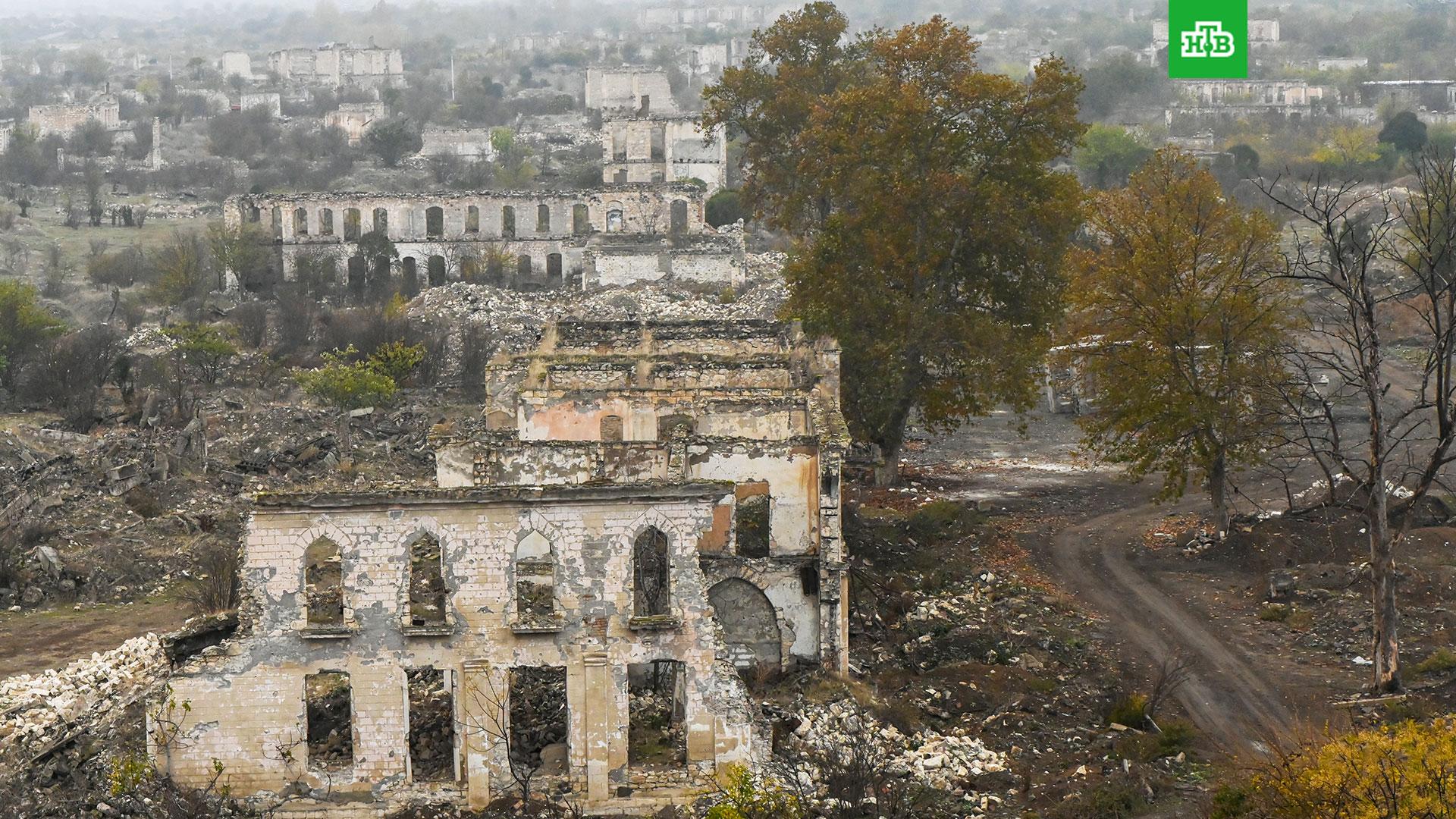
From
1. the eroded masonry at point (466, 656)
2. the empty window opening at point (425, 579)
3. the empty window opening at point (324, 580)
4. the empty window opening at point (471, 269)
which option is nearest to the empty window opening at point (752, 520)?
the empty window opening at point (425, 579)

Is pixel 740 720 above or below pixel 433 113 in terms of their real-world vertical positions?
below

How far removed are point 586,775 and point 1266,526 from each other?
15.1 m

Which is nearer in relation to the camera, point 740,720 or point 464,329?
point 740,720

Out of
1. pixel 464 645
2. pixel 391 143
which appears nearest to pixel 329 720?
pixel 464 645

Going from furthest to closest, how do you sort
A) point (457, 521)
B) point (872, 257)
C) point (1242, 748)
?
point (872, 257) → point (1242, 748) → point (457, 521)

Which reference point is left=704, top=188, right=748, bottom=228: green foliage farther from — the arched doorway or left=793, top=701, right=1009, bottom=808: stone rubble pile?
left=793, top=701, right=1009, bottom=808: stone rubble pile

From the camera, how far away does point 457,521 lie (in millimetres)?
16406

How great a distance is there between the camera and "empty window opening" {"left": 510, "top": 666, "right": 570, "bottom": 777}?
17.3 m

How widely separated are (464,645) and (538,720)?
2.19 meters

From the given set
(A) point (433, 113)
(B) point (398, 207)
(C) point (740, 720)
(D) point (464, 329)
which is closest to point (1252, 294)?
(C) point (740, 720)

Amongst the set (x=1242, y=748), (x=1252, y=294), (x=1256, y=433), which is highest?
(x=1252, y=294)

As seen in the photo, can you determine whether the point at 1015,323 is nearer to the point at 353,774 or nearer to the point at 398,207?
the point at 353,774

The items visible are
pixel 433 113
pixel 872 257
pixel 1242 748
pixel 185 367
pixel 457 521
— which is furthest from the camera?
pixel 433 113

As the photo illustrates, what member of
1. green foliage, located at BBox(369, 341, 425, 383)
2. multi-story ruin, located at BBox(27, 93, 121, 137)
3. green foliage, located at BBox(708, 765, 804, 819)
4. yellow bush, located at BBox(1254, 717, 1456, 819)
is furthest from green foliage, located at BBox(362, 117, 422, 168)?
yellow bush, located at BBox(1254, 717, 1456, 819)
